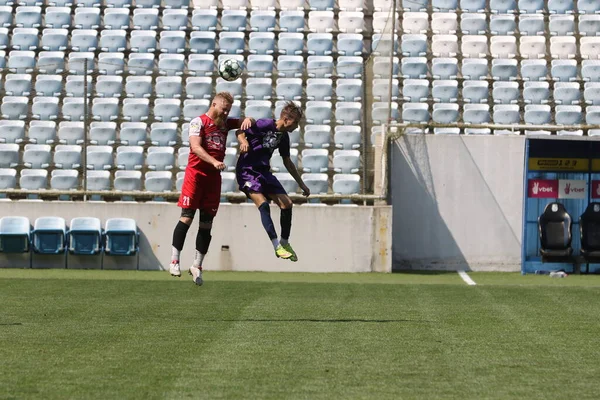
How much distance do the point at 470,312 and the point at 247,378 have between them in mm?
5158

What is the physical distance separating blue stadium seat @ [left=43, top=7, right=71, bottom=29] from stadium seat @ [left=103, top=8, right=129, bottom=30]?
82cm

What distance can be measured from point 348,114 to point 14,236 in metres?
6.60

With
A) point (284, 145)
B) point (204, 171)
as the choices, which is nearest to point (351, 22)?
point (284, 145)

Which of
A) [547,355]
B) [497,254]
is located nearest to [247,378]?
[547,355]

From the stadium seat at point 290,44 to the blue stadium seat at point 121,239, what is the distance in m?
5.98

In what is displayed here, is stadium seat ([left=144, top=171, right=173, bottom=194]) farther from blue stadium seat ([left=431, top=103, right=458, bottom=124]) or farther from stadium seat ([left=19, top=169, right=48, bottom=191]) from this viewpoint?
blue stadium seat ([left=431, top=103, right=458, bottom=124])

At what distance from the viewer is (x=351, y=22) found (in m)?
24.3

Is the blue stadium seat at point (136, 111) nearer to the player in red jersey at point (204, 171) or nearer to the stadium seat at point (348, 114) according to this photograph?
the stadium seat at point (348, 114)

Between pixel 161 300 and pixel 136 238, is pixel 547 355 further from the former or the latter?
pixel 136 238

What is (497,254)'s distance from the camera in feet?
67.1

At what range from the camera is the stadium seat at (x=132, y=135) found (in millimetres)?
21094

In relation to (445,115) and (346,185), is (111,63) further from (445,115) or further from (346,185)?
(445,115)

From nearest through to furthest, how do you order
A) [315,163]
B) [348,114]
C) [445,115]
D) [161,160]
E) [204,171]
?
[204,171], [315,163], [161,160], [348,114], [445,115]

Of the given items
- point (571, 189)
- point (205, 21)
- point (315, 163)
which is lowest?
point (571, 189)
